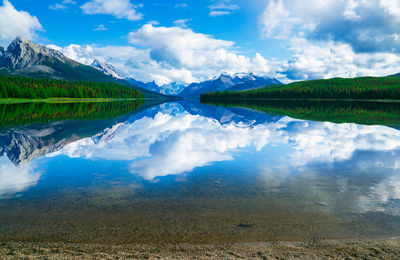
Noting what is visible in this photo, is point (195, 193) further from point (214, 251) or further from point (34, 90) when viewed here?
point (34, 90)

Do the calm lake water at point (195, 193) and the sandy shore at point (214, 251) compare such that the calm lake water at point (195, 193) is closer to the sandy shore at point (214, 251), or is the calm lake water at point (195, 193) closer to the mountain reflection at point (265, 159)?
the mountain reflection at point (265, 159)

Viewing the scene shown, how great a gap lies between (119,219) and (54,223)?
2.41 metres

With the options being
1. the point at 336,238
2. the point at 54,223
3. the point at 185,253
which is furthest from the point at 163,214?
the point at 336,238

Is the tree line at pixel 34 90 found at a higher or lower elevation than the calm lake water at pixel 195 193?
higher

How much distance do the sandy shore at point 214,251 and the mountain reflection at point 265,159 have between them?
323cm

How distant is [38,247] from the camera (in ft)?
26.9

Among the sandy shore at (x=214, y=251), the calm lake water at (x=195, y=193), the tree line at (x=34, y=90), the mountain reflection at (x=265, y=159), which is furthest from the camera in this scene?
the tree line at (x=34, y=90)

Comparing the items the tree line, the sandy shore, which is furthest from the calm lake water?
the tree line

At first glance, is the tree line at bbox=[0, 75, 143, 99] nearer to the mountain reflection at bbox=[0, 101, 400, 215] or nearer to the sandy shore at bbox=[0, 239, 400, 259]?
the mountain reflection at bbox=[0, 101, 400, 215]

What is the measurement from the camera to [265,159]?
2181 cm

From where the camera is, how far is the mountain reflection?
45.5 ft

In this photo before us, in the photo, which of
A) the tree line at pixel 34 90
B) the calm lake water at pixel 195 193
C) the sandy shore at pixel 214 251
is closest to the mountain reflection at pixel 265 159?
the calm lake water at pixel 195 193

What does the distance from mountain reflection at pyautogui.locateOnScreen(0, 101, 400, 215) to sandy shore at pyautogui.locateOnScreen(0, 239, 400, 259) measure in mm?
3230

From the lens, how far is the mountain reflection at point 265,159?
13.9 m
